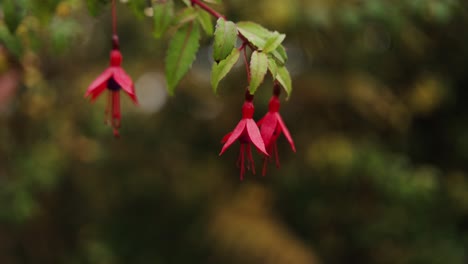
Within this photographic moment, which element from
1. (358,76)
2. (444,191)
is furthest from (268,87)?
(444,191)

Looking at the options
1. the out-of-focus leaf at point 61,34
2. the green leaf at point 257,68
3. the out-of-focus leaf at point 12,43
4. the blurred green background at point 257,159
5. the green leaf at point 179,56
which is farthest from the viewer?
the blurred green background at point 257,159

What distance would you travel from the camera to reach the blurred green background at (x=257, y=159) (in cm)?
211

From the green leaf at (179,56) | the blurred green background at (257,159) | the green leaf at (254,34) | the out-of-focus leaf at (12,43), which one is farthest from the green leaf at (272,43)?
the blurred green background at (257,159)

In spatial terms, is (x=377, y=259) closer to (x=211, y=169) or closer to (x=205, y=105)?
(x=211, y=169)

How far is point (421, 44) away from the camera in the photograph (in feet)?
7.72

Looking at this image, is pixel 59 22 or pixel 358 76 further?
pixel 358 76

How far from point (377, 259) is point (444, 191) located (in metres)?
0.52

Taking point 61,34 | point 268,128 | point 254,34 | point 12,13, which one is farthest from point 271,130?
point 61,34

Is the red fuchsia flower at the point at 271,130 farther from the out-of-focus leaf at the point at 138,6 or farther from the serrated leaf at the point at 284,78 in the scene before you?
the out-of-focus leaf at the point at 138,6

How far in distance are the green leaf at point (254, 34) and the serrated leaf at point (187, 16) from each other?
0.08 m

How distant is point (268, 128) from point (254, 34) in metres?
0.10

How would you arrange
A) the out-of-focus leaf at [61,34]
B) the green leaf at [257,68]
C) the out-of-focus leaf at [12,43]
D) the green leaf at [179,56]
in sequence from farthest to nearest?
the out-of-focus leaf at [61,34]
the out-of-focus leaf at [12,43]
the green leaf at [179,56]
the green leaf at [257,68]

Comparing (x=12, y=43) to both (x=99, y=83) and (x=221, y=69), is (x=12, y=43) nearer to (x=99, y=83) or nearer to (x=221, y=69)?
(x=99, y=83)

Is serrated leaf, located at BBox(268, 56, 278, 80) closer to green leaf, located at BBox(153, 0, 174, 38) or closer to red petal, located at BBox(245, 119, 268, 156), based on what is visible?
red petal, located at BBox(245, 119, 268, 156)
